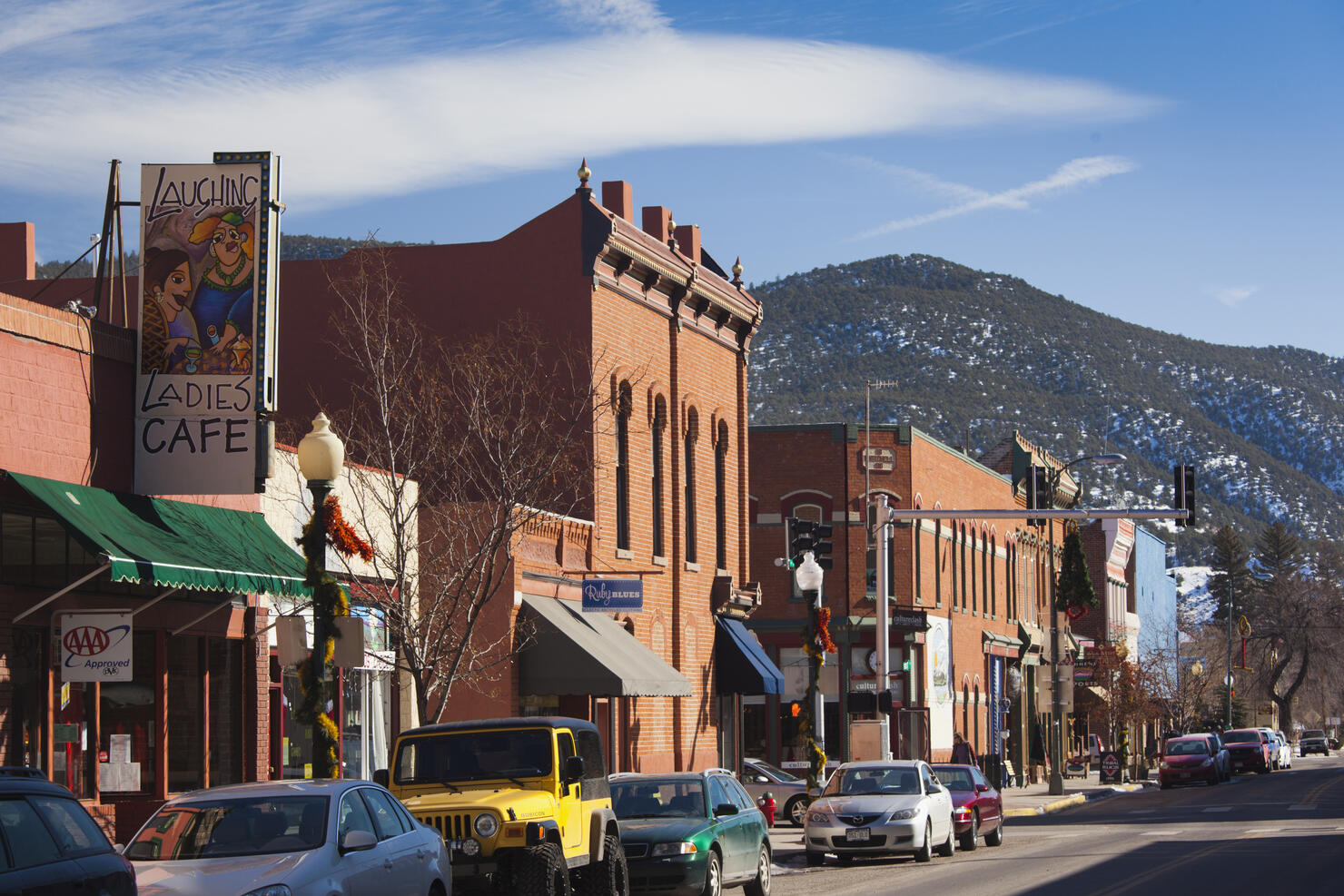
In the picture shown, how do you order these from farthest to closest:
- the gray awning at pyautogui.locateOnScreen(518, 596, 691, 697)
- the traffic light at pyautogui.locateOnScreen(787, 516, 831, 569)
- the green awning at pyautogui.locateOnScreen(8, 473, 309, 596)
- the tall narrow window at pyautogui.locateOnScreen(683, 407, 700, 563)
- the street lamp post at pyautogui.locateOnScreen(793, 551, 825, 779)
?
the tall narrow window at pyautogui.locateOnScreen(683, 407, 700, 563), the street lamp post at pyautogui.locateOnScreen(793, 551, 825, 779), the traffic light at pyautogui.locateOnScreen(787, 516, 831, 569), the gray awning at pyautogui.locateOnScreen(518, 596, 691, 697), the green awning at pyautogui.locateOnScreen(8, 473, 309, 596)

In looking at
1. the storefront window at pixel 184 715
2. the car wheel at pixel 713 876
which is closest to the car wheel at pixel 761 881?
the car wheel at pixel 713 876

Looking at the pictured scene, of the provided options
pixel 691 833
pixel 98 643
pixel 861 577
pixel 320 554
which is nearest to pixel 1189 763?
pixel 861 577

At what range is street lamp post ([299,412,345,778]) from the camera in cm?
1689

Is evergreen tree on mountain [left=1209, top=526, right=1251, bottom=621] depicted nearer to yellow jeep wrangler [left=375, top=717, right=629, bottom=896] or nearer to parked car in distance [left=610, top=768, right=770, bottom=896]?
parked car in distance [left=610, top=768, right=770, bottom=896]

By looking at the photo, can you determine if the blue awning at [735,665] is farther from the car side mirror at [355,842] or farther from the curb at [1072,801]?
the car side mirror at [355,842]

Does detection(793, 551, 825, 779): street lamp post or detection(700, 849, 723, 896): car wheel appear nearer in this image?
detection(700, 849, 723, 896): car wheel

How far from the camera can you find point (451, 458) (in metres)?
26.2

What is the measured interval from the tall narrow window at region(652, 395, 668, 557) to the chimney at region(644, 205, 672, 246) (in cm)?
438

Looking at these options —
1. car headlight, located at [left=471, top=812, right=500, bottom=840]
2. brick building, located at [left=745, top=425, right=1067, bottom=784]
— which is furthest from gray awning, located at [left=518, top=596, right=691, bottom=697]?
brick building, located at [left=745, top=425, right=1067, bottom=784]

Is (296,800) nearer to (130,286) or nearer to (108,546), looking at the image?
(108,546)

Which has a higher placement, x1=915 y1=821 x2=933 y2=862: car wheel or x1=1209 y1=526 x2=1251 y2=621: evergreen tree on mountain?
x1=1209 y1=526 x2=1251 y2=621: evergreen tree on mountain

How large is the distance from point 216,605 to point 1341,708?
142m

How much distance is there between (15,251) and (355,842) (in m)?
22.4

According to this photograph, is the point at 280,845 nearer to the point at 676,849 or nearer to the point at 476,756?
the point at 476,756
